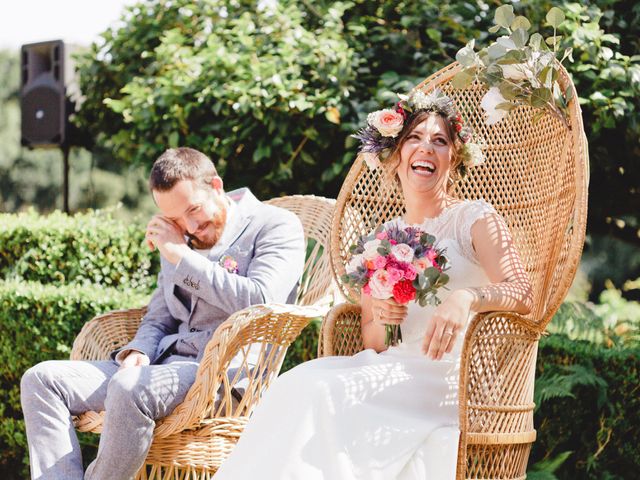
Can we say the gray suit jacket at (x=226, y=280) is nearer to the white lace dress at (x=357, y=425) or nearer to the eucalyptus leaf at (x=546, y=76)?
the white lace dress at (x=357, y=425)

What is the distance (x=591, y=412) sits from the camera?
345 centimetres

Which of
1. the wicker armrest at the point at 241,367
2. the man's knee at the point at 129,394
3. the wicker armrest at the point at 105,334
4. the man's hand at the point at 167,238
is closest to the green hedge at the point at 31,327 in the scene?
the wicker armrest at the point at 105,334

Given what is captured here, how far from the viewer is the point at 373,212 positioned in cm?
336

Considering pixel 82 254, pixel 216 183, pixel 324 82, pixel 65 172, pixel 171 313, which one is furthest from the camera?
pixel 65 172

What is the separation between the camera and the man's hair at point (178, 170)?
3.10 meters

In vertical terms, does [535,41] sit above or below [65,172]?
above

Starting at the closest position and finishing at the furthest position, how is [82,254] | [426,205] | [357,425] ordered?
[357,425] → [426,205] → [82,254]

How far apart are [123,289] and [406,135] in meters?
2.70

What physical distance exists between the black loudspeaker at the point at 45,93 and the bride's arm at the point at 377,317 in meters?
5.02

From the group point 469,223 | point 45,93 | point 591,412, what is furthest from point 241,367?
point 45,93

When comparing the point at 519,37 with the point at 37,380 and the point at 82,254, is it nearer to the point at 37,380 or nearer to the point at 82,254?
the point at 37,380

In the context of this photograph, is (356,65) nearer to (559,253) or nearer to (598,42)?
(598,42)

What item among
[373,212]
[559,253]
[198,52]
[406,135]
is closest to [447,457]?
[559,253]

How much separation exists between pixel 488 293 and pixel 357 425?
49cm
